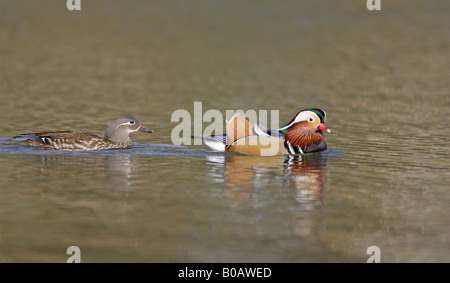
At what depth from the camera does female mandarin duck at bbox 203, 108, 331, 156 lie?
16359mm

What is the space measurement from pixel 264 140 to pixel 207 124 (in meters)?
4.05

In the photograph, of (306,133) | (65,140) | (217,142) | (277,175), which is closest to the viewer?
(277,175)

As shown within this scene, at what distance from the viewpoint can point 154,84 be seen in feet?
86.8

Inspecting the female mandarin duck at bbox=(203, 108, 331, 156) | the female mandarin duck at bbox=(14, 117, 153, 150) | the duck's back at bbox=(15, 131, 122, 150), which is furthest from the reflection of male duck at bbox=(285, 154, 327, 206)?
the duck's back at bbox=(15, 131, 122, 150)

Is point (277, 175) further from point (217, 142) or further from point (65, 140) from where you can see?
point (65, 140)

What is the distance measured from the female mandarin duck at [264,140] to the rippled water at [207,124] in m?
0.37

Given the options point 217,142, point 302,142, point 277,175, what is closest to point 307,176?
point 277,175

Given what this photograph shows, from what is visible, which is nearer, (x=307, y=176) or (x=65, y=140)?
(x=307, y=176)

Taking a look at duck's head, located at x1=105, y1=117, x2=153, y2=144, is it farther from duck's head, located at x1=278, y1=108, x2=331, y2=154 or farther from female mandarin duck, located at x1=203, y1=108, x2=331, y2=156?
duck's head, located at x1=278, y1=108, x2=331, y2=154

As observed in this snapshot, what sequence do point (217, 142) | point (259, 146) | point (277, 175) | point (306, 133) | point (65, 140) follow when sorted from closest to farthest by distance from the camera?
point (277, 175) → point (65, 140) → point (259, 146) → point (217, 142) → point (306, 133)

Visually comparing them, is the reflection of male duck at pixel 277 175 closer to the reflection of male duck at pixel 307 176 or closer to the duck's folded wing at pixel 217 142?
the reflection of male duck at pixel 307 176

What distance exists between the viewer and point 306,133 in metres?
16.8

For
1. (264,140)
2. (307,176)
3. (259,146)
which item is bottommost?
(307,176)

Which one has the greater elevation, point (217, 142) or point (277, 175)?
point (217, 142)
